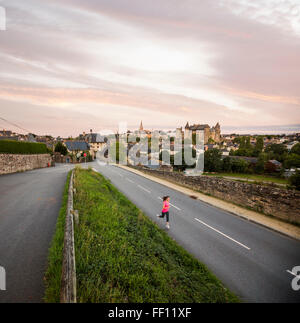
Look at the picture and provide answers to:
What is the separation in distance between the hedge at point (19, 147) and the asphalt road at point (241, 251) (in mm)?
20791

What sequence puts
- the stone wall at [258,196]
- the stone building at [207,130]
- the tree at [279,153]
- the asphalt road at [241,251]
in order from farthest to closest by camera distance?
the stone building at [207,130] → the tree at [279,153] → the stone wall at [258,196] → the asphalt road at [241,251]

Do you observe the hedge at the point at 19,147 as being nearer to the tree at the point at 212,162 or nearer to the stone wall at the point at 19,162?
the stone wall at the point at 19,162

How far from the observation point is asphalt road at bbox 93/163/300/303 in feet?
17.3

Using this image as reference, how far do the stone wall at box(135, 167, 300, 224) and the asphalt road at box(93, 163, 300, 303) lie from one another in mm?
2071

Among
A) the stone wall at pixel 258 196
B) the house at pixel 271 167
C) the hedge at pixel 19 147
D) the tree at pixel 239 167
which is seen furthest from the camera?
the tree at pixel 239 167

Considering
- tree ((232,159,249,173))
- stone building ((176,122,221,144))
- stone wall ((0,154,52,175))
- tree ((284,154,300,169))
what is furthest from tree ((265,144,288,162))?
stone building ((176,122,221,144))

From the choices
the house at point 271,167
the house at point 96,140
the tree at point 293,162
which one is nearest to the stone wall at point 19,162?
the house at point 271,167

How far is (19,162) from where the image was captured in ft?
80.0

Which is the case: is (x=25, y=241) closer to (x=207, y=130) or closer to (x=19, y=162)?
(x=19, y=162)

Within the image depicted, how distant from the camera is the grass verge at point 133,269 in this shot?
12.8 ft

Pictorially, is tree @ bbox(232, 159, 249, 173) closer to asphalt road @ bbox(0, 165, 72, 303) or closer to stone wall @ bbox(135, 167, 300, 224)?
stone wall @ bbox(135, 167, 300, 224)

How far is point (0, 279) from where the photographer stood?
13.4 feet

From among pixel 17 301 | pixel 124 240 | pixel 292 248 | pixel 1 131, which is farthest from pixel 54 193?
pixel 1 131

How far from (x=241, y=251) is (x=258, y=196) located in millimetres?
6262
